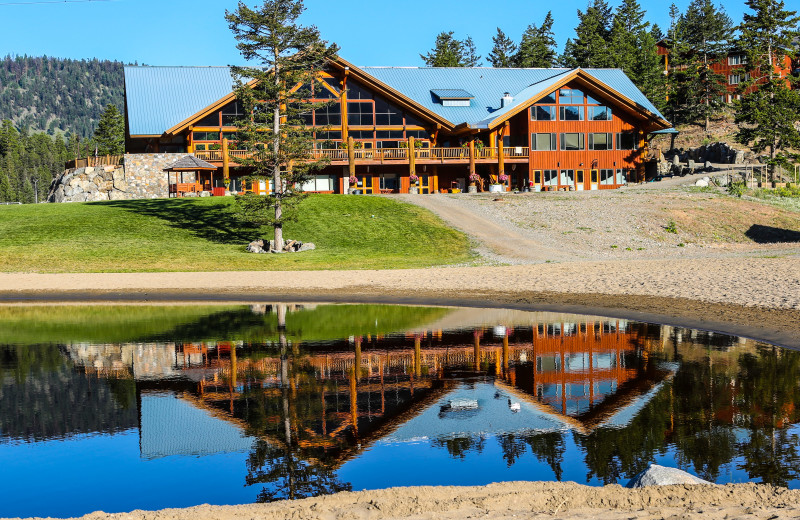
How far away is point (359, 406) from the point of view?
13.3 meters

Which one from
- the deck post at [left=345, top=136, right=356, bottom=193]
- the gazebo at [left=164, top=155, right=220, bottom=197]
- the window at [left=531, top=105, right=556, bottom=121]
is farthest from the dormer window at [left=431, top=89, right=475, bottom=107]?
the gazebo at [left=164, top=155, right=220, bottom=197]

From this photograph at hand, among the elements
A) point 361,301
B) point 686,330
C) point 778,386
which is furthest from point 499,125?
point 778,386

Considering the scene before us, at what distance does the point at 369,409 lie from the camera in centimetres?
1307

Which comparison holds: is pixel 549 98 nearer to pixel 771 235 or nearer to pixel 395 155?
pixel 395 155

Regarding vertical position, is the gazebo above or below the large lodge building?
below

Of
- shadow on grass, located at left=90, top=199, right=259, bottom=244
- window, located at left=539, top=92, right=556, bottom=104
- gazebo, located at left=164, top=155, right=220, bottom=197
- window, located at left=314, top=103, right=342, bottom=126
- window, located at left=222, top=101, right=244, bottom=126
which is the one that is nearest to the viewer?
shadow on grass, located at left=90, top=199, right=259, bottom=244

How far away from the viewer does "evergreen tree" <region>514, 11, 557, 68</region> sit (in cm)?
9725

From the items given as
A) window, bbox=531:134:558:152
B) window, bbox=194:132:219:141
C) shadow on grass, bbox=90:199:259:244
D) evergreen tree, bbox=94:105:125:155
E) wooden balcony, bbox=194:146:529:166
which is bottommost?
shadow on grass, bbox=90:199:259:244

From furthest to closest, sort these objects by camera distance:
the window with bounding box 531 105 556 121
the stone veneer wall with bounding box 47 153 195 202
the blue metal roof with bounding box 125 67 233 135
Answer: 1. the window with bounding box 531 105 556 121
2. the stone veneer wall with bounding box 47 153 195 202
3. the blue metal roof with bounding box 125 67 233 135

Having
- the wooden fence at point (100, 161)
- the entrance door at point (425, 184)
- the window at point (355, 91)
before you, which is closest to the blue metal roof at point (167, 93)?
the wooden fence at point (100, 161)

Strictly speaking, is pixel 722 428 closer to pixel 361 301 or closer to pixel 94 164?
pixel 361 301

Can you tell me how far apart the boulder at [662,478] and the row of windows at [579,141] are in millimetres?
55447

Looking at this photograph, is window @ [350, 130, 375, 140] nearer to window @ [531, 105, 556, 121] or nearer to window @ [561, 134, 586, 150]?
window @ [531, 105, 556, 121]

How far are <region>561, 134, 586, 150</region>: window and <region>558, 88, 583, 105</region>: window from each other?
267 centimetres
